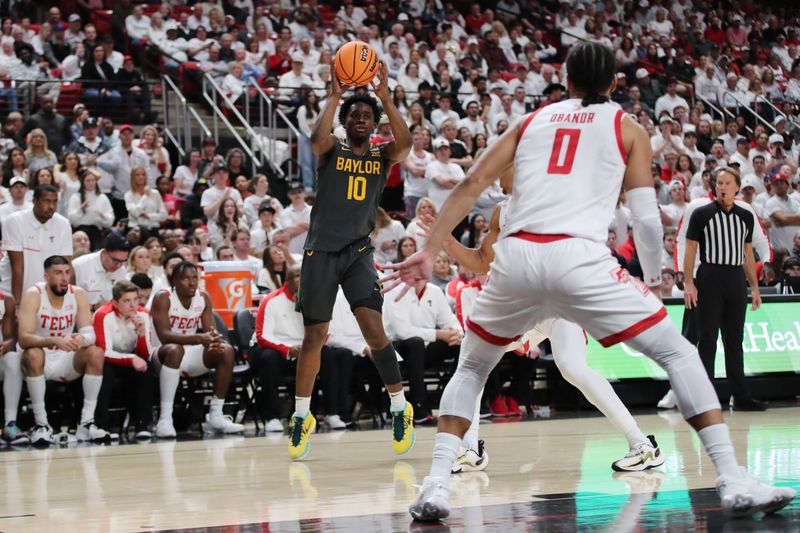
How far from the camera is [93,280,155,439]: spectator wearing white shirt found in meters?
9.49

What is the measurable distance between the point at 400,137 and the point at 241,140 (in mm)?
8396

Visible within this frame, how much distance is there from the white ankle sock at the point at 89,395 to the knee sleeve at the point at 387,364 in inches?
124

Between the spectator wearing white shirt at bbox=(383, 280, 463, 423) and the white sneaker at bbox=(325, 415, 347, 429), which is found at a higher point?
the spectator wearing white shirt at bbox=(383, 280, 463, 423)

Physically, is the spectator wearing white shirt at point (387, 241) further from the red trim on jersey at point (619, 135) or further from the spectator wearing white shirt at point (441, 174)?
the red trim on jersey at point (619, 135)

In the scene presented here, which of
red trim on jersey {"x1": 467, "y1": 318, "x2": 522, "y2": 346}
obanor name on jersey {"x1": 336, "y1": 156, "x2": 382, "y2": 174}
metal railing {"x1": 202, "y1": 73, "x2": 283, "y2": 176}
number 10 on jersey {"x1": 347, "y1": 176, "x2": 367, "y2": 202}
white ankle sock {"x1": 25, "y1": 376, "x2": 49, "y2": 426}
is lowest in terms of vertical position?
white ankle sock {"x1": 25, "y1": 376, "x2": 49, "y2": 426}

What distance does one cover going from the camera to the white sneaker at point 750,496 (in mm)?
4191

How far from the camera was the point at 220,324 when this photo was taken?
10.5 meters

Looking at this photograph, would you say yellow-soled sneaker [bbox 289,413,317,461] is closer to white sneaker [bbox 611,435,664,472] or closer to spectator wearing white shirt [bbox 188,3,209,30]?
white sneaker [bbox 611,435,664,472]

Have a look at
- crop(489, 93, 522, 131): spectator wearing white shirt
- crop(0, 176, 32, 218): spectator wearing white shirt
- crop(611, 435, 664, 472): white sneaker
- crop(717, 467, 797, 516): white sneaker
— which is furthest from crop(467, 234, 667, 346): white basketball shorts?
crop(489, 93, 522, 131): spectator wearing white shirt

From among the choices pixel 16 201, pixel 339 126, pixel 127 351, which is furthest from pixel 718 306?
pixel 16 201

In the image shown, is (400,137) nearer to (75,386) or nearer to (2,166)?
(75,386)

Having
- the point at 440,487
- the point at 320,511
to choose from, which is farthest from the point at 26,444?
the point at 440,487

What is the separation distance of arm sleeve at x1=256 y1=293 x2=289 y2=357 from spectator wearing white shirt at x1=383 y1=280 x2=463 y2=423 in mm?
1051

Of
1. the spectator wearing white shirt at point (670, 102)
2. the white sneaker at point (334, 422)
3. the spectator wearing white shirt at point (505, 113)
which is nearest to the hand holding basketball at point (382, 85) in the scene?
the white sneaker at point (334, 422)
